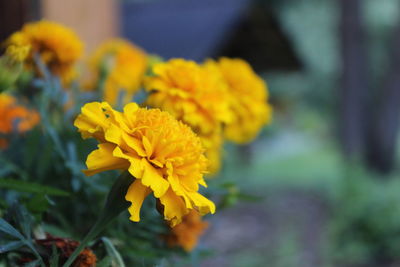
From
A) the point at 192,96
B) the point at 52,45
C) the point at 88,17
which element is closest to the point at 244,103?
the point at 192,96

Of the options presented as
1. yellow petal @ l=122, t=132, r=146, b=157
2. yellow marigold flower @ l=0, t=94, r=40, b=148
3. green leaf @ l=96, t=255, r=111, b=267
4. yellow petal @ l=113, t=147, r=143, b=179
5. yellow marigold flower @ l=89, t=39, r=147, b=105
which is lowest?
green leaf @ l=96, t=255, r=111, b=267

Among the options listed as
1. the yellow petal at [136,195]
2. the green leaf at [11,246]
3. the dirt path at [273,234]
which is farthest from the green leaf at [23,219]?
the dirt path at [273,234]

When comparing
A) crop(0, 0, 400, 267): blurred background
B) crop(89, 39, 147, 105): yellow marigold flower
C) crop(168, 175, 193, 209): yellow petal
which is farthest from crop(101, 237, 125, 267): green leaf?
crop(0, 0, 400, 267): blurred background

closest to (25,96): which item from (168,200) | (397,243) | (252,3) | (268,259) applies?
(168,200)

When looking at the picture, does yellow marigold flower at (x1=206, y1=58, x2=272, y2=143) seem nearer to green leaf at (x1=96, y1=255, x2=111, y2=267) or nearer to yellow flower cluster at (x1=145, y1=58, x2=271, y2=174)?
yellow flower cluster at (x1=145, y1=58, x2=271, y2=174)

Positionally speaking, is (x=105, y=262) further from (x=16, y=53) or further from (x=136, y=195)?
(x=16, y=53)

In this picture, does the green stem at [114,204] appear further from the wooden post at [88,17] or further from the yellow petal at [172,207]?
the wooden post at [88,17]
